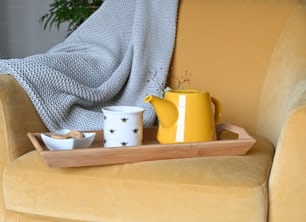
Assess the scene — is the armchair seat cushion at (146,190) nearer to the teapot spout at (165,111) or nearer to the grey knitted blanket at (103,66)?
the teapot spout at (165,111)

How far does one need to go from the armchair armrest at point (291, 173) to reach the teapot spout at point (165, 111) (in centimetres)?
25

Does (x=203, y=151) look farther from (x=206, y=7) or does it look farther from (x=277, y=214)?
(x=206, y=7)

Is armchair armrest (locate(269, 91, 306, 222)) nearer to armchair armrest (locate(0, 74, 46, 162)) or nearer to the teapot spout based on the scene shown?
the teapot spout

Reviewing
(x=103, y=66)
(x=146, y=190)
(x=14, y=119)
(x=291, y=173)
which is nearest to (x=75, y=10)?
(x=103, y=66)

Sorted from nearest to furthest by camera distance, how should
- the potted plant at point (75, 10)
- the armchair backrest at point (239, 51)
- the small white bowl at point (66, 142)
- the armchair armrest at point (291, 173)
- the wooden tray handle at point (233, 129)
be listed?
the armchair armrest at point (291, 173), the small white bowl at point (66, 142), the wooden tray handle at point (233, 129), the armchair backrest at point (239, 51), the potted plant at point (75, 10)

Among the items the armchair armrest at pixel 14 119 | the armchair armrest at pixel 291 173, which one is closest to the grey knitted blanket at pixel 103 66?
the armchair armrest at pixel 14 119

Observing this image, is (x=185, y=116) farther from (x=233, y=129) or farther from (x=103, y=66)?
(x=103, y=66)

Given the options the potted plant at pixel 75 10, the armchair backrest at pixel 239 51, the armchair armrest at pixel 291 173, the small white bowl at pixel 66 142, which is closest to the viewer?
the armchair armrest at pixel 291 173

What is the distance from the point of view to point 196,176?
0.85m

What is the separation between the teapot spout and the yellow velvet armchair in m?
0.11

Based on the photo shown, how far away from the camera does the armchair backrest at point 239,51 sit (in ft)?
4.16

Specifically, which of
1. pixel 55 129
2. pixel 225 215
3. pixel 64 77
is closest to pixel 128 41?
pixel 64 77

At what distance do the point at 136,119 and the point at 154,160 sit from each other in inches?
4.0

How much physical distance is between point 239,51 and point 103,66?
0.40 metres
